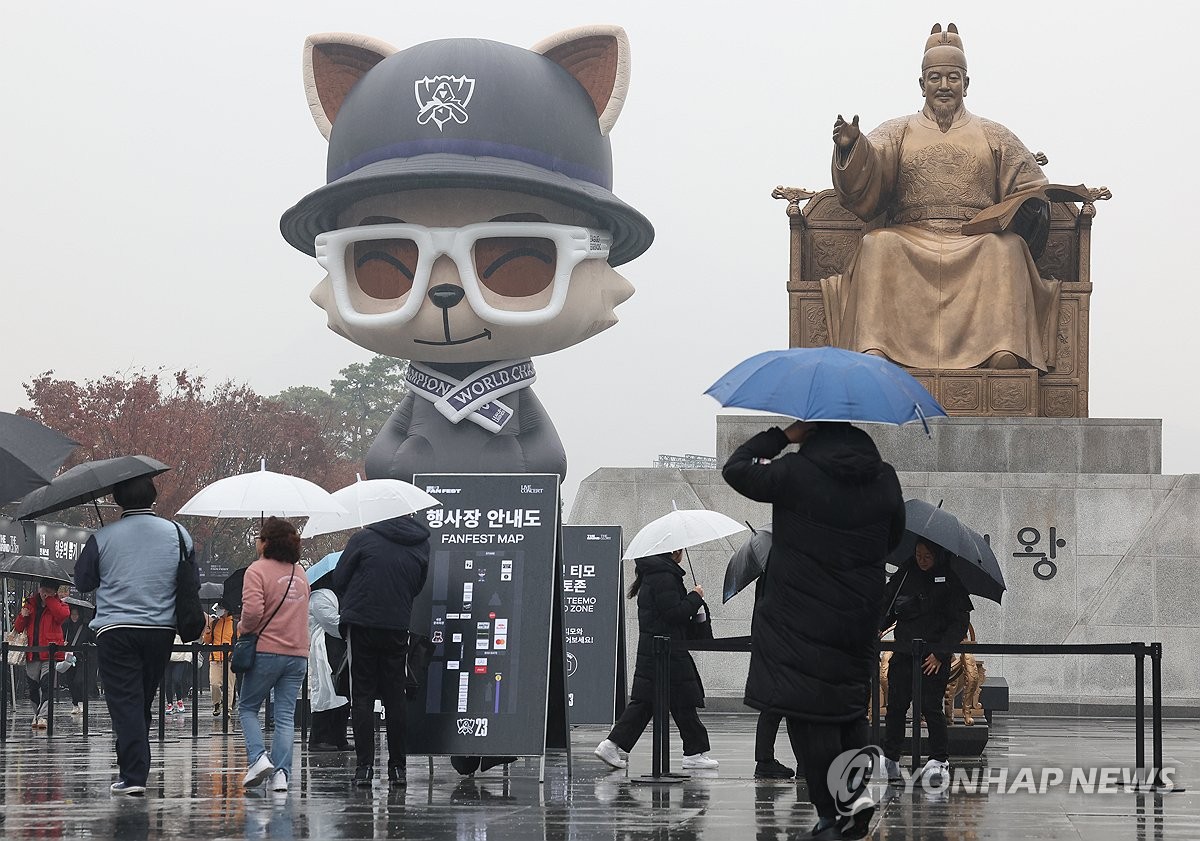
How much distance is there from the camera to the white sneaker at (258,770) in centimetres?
933

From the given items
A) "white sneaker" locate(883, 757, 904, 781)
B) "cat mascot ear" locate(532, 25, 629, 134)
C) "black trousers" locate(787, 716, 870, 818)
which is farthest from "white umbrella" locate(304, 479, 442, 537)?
"cat mascot ear" locate(532, 25, 629, 134)

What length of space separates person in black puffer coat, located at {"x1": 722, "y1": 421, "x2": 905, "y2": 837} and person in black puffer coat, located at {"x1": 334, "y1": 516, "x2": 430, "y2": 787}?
9.71 feet

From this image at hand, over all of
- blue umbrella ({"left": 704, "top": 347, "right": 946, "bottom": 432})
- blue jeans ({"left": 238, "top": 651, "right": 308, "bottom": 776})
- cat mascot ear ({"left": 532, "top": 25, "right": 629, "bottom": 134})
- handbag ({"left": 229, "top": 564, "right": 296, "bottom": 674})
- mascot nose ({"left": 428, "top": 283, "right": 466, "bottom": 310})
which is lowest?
blue jeans ({"left": 238, "top": 651, "right": 308, "bottom": 776})

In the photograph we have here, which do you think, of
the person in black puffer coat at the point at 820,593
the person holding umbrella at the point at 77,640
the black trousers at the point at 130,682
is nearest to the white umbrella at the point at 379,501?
the black trousers at the point at 130,682

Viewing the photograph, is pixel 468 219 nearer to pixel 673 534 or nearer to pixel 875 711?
pixel 673 534

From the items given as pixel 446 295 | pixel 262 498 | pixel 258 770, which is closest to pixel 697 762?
pixel 258 770

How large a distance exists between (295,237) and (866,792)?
9925mm

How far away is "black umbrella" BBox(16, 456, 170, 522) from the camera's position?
933 centimetres

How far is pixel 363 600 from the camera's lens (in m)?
9.42

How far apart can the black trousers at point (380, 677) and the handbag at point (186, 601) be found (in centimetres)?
83

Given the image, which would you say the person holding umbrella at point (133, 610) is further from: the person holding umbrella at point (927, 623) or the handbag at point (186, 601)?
the person holding umbrella at point (927, 623)

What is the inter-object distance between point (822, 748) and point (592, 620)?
21.3 ft

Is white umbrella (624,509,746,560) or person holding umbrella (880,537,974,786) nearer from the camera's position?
person holding umbrella (880,537,974,786)

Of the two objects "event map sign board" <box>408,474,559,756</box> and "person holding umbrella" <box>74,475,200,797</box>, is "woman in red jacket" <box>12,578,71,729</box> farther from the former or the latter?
"person holding umbrella" <box>74,475,200,797</box>
